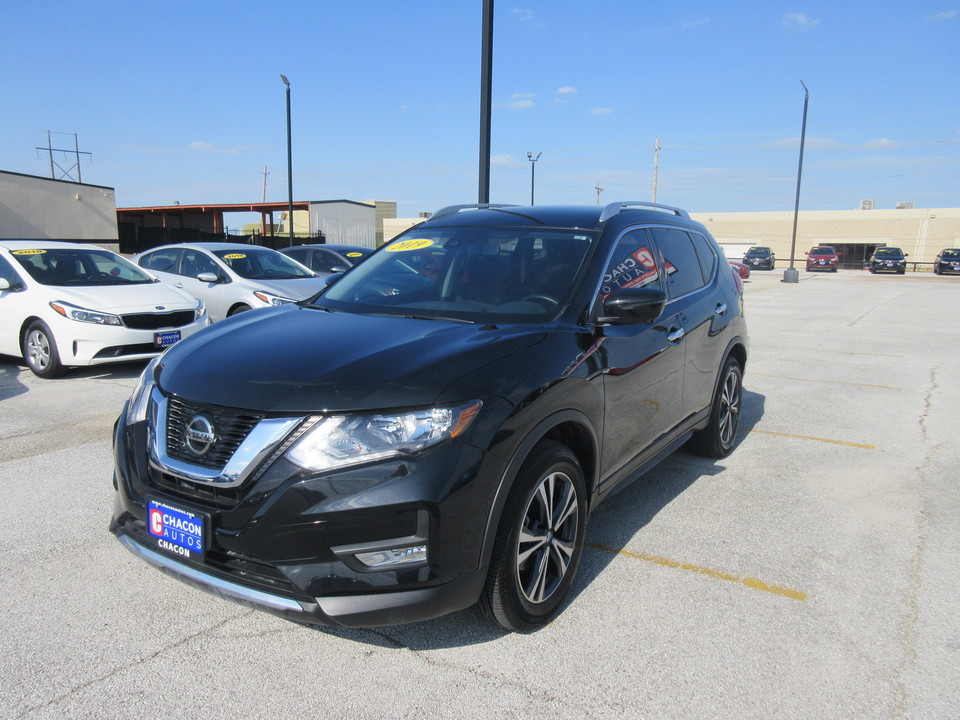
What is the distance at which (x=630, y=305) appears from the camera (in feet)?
11.2

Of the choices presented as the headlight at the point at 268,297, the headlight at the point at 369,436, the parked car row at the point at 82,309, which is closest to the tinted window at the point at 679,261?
the headlight at the point at 369,436

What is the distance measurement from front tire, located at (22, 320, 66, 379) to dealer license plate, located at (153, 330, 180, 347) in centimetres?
99

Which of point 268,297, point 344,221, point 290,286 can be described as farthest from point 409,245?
point 344,221

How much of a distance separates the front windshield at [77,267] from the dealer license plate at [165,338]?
1121 millimetres

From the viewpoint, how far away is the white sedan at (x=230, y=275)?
1062 cm

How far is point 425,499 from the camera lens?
2.46 m

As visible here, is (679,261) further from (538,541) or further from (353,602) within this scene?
(353,602)

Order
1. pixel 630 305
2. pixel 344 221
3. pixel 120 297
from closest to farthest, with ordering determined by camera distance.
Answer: pixel 630 305, pixel 120 297, pixel 344 221

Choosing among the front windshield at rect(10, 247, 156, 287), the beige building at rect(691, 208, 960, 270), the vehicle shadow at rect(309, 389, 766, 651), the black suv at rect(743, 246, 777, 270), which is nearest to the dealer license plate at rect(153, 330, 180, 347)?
the front windshield at rect(10, 247, 156, 287)

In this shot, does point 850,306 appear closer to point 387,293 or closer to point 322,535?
point 387,293

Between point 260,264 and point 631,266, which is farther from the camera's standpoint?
point 260,264

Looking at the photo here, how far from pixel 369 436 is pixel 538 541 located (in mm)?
931

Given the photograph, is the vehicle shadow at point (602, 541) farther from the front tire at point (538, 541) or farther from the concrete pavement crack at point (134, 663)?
the concrete pavement crack at point (134, 663)

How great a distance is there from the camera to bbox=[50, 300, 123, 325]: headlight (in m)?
7.90
